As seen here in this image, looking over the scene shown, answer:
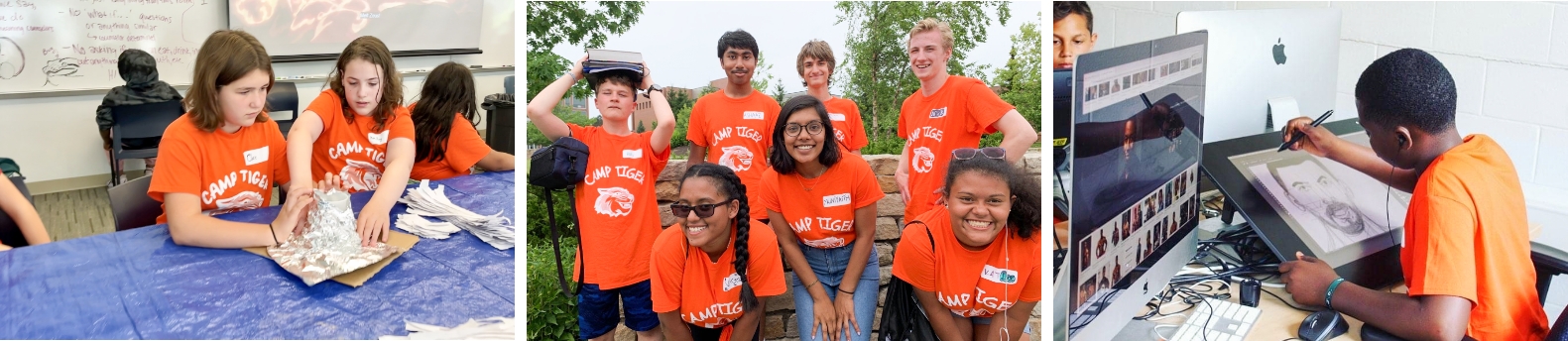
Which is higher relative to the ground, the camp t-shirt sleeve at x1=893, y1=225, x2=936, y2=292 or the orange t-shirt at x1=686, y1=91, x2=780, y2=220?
the orange t-shirt at x1=686, y1=91, x2=780, y2=220

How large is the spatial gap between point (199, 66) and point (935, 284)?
6.57ft

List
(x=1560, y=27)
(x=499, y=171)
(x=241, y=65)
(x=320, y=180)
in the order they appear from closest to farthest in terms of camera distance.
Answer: (x=1560, y=27) < (x=241, y=65) < (x=320, y=180) < (x=499, y=171)

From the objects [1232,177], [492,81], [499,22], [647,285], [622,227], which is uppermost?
[499,22]

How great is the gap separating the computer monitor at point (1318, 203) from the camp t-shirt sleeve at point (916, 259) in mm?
749

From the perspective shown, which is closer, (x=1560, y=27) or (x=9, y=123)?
(x=1560, y=27)

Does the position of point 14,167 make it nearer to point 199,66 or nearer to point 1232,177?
point 199,66

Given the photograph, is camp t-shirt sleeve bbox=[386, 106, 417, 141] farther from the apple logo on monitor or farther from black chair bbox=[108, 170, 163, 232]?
the apple logo on monitor

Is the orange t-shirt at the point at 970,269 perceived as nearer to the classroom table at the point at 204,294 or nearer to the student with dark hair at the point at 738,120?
the student with dark hair at the point at 738,120

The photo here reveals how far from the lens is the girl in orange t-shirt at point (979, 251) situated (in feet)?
7.73

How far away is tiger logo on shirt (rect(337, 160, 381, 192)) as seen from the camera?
250 cm

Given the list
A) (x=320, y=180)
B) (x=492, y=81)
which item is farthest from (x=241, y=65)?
(x=492, y=81)

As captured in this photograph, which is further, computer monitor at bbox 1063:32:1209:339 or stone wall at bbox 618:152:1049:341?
stone wall at bbox 618:152:1049:341

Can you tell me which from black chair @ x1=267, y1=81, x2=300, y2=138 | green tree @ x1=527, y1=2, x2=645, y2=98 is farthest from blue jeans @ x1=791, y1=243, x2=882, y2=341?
black chair @ x1=267, y1=81, x2=300, y2=138

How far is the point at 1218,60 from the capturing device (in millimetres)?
2232
